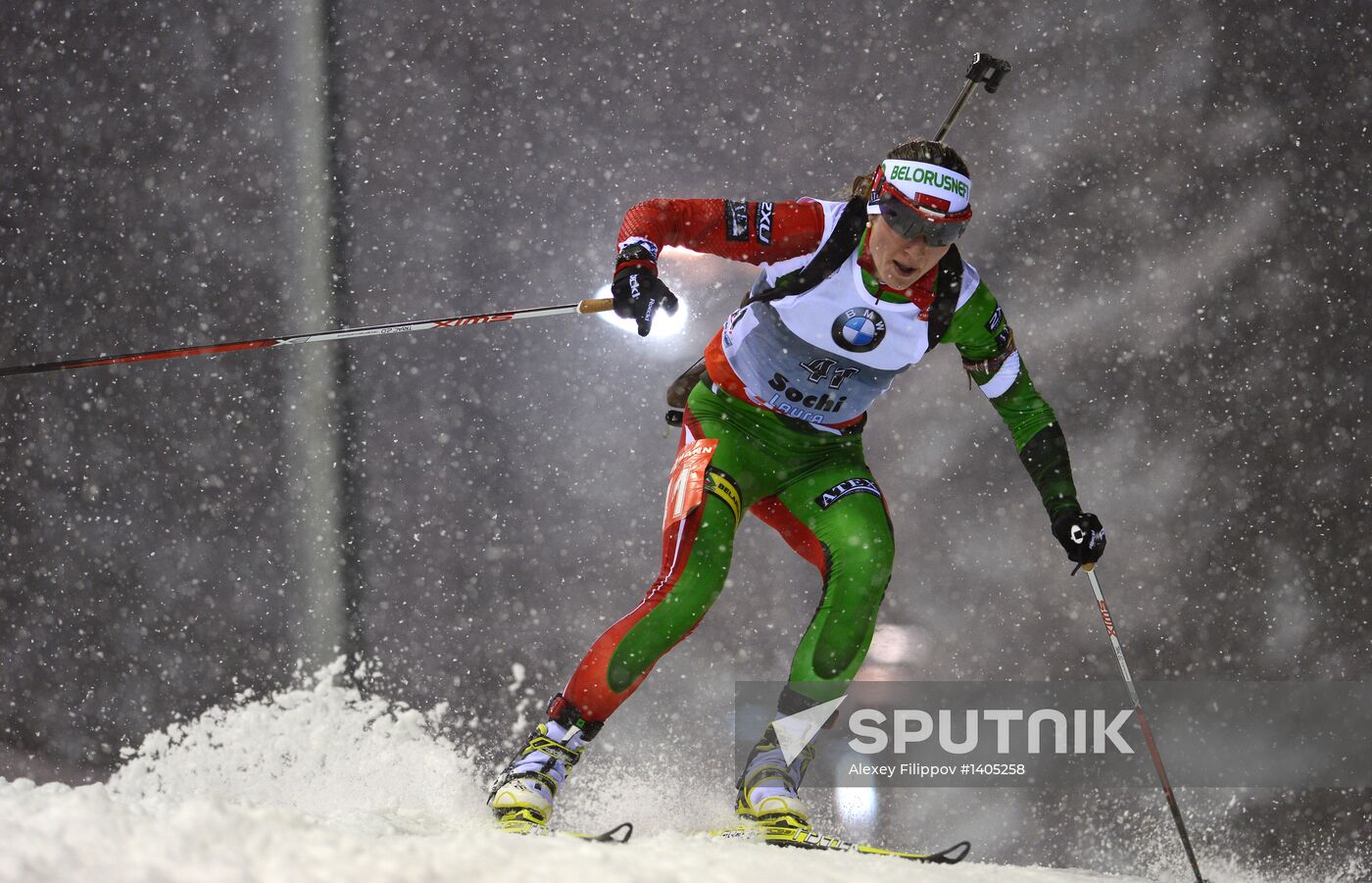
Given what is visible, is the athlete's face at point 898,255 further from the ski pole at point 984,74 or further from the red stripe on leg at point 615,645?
the red stripe on leg at point 615,645

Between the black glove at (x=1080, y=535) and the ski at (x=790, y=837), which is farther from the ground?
the black glove at (x=1080, y=535)

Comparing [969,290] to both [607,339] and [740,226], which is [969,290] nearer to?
[740,226]

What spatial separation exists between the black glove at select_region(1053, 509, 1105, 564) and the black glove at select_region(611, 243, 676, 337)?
1.19m

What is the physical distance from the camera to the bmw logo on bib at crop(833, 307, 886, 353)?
2.82 metres

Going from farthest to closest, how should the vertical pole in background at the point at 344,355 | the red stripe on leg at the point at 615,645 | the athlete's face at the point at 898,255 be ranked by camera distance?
1. the vertical pole in background at the point at 344,355
2. the athlete's face at the point at 898,255
3. the red stripe on leg at the point at 615,645

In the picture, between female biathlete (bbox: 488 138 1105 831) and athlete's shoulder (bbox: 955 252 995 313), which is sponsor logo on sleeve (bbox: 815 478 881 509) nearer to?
female biathlete (bbox: 488 138 1105 831)

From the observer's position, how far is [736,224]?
280 centimetres

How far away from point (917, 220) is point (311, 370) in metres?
3.29

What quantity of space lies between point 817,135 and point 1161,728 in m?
2.95

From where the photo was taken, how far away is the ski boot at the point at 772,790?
2629 millimetres

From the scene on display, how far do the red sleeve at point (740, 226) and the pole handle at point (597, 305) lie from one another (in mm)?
201

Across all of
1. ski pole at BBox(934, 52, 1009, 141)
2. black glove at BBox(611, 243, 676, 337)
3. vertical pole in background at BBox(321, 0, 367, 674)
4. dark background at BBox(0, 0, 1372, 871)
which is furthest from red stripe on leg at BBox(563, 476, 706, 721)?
vertical pole in background at BBox(321, 0, 367, 674)

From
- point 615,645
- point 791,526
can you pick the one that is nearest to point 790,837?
point 615,645

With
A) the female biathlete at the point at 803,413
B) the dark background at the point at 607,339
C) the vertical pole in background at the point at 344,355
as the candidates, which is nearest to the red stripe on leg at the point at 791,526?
the female biathlete at the point at 803,413
